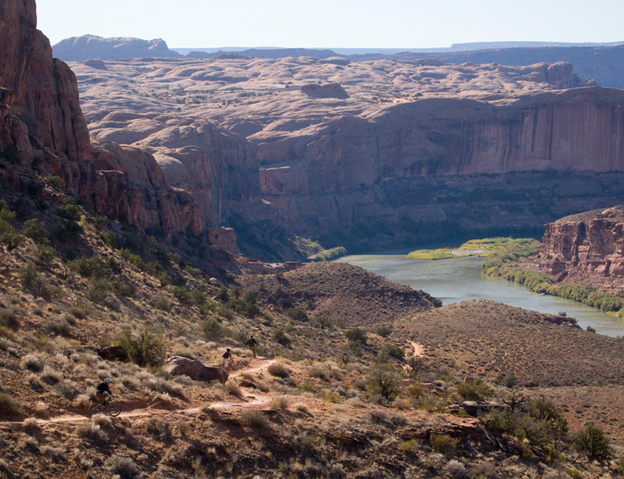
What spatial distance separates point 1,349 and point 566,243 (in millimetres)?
100339

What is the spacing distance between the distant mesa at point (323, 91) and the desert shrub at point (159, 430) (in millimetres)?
168545

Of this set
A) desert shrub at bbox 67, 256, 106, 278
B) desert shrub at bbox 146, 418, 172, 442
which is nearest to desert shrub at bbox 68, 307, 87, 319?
desert shrub at bbox 67, 256, 106, 278

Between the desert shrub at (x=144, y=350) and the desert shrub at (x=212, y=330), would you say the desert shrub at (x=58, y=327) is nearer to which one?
the desert shrub at (x=144, y=350)

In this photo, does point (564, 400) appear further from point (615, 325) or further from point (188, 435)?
point (615, 325)

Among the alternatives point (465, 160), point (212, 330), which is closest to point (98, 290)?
point (212, 330)

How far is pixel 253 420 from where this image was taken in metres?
20.1

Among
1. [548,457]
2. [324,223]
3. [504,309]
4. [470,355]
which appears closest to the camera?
[548,457]

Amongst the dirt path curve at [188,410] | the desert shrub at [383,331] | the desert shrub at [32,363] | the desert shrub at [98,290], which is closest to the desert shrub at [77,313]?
the desert shrub at [98,290]

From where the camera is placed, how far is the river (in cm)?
8594

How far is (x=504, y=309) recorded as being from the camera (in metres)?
63.0

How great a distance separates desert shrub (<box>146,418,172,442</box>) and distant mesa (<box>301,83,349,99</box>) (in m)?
169

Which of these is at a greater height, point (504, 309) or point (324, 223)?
point (504, 309)

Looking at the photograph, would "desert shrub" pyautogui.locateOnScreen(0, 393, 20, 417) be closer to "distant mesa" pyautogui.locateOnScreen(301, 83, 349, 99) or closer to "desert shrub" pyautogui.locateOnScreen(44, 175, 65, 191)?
"desert shrub" pyautogui.locateOnScreen(44, 175, 65, 191)

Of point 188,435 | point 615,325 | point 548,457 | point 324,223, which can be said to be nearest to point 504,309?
point 615,325
